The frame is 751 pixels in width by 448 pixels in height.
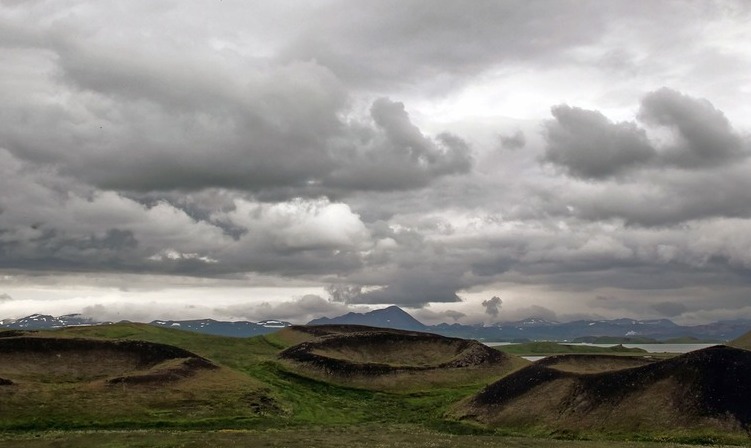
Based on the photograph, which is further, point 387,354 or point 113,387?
point 387,354

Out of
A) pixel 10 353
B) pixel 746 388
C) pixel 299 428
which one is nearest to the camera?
pixel 746 388

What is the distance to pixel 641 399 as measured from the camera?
75.9 meters

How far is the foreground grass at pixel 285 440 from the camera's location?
200 feet

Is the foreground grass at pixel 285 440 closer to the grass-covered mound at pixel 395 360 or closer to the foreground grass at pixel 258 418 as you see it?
the foreground grass at pixel 258 418

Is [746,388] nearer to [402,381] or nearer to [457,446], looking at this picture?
[457,446]

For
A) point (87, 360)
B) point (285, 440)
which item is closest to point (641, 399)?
point (285, 440)

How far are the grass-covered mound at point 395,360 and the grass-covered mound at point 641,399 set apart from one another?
2584 cm

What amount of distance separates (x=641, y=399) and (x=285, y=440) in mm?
44492

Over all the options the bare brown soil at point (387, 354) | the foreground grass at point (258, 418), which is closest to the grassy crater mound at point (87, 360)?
the foreground grass at point (258, 418)

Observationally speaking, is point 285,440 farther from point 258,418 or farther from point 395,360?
point 395,360

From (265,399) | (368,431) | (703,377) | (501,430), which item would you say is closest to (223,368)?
(265,399)

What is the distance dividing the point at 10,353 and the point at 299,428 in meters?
56.3

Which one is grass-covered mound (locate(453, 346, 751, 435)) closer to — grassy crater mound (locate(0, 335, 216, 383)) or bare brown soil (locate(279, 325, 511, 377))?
bare brown soil (locate(279, 325, 511, 377))

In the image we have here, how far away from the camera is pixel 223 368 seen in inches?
4139
